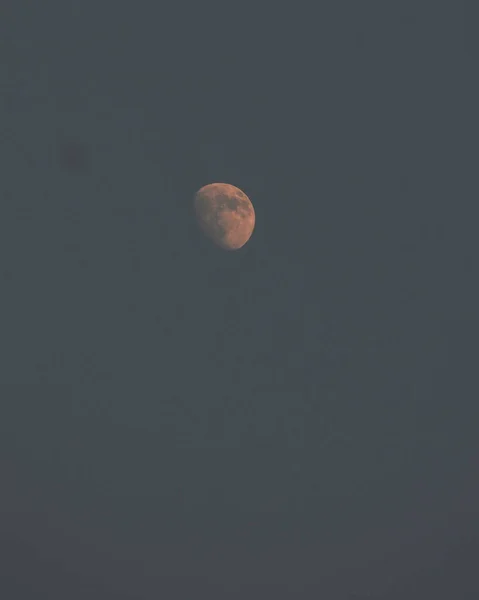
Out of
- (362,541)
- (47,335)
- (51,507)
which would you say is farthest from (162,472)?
(362,541)

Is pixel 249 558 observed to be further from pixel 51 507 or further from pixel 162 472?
pixel 51 507

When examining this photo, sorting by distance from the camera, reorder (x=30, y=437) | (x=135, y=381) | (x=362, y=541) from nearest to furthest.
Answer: (x=30, y=437) → (x=135, y=381) → (x=362, y=541)

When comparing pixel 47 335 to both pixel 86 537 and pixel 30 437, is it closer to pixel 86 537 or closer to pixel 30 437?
pixel 30 437

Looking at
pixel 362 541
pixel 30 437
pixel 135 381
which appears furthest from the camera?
pixel 362 541

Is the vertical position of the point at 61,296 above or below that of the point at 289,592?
above

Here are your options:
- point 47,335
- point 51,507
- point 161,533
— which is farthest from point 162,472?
point 47,335

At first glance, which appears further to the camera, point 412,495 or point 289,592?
point 412,495

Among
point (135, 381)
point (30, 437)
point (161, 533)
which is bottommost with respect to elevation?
point (161, 533)
